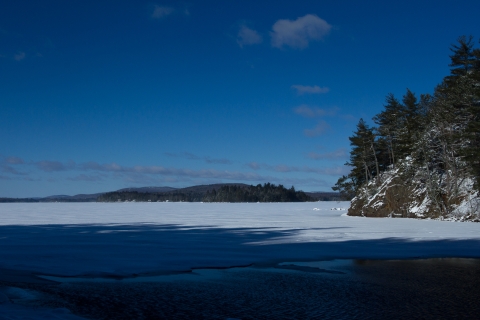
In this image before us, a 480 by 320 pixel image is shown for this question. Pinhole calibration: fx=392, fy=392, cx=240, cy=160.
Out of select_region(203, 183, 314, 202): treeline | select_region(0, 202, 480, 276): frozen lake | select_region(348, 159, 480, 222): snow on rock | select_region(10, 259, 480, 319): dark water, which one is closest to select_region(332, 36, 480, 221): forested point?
select_region(348, 159, 480, 222): snow on rock

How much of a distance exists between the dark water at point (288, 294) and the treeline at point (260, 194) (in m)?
149

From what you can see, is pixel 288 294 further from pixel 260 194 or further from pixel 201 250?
pixel 260 194

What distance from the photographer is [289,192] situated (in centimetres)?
16425

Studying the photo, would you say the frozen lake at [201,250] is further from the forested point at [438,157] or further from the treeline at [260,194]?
the treeline at [260,194]

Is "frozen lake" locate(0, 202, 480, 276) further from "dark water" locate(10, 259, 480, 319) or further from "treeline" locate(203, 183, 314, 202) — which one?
"treeline" locate(203, 183, 314, 202)

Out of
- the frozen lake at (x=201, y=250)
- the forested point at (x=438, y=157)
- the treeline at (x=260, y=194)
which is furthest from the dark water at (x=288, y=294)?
the treeline at (x=260, y=194)

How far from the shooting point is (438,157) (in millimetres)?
37875

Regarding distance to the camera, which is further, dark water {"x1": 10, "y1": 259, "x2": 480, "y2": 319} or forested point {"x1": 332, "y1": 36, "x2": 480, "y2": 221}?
forested point {"x1": 332, "y1": 36, "x2": 480, "y2": 221}

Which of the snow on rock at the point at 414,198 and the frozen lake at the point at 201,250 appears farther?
the snow on rock at the point at 414,198

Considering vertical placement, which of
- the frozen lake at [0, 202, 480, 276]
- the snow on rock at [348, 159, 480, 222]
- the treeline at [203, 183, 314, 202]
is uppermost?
the treeline at [203, 183, 314, 202]

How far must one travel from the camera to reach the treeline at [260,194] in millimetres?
162375

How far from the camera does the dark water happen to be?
7.95 meters

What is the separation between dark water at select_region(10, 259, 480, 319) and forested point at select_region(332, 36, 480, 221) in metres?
21.9

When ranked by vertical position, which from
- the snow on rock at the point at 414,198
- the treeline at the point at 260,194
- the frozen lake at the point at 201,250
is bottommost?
the frozen lake at the point at 201,250
